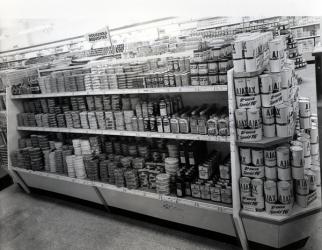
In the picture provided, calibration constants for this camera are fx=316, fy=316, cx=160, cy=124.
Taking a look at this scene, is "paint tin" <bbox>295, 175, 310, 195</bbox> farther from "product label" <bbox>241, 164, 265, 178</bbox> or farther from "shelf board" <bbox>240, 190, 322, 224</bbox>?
"product label" <bbox>241, 164, 265, 178</bbox>

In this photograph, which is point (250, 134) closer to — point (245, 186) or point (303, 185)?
point (245, 186)

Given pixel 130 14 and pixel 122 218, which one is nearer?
pixel 130 14

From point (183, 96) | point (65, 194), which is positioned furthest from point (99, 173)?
point (183, 96)

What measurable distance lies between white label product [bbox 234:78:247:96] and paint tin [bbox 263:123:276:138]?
31cm

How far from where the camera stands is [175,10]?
8.23ft

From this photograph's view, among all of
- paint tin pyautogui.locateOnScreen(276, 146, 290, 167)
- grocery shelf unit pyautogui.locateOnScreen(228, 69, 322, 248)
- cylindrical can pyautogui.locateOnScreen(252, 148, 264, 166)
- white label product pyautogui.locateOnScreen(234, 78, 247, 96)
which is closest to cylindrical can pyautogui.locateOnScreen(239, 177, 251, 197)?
grocery shelf unit pyautogui.locateOnScreen(228, 69, 322, 248)

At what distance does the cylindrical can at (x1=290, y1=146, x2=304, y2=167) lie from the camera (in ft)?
7.95

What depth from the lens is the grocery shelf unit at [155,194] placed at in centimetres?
→ 278

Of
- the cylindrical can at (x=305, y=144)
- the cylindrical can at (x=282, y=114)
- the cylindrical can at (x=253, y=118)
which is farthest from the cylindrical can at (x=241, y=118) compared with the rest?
the cylindrical can at (x=305, y=144)

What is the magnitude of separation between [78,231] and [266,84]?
2537 millimetres

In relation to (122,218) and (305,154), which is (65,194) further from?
(305,154)

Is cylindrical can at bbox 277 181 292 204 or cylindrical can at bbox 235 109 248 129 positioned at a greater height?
cylindrical can at bbox 235 109 248 129

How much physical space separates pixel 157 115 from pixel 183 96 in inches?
18.2

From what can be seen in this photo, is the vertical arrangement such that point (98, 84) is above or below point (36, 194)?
above
